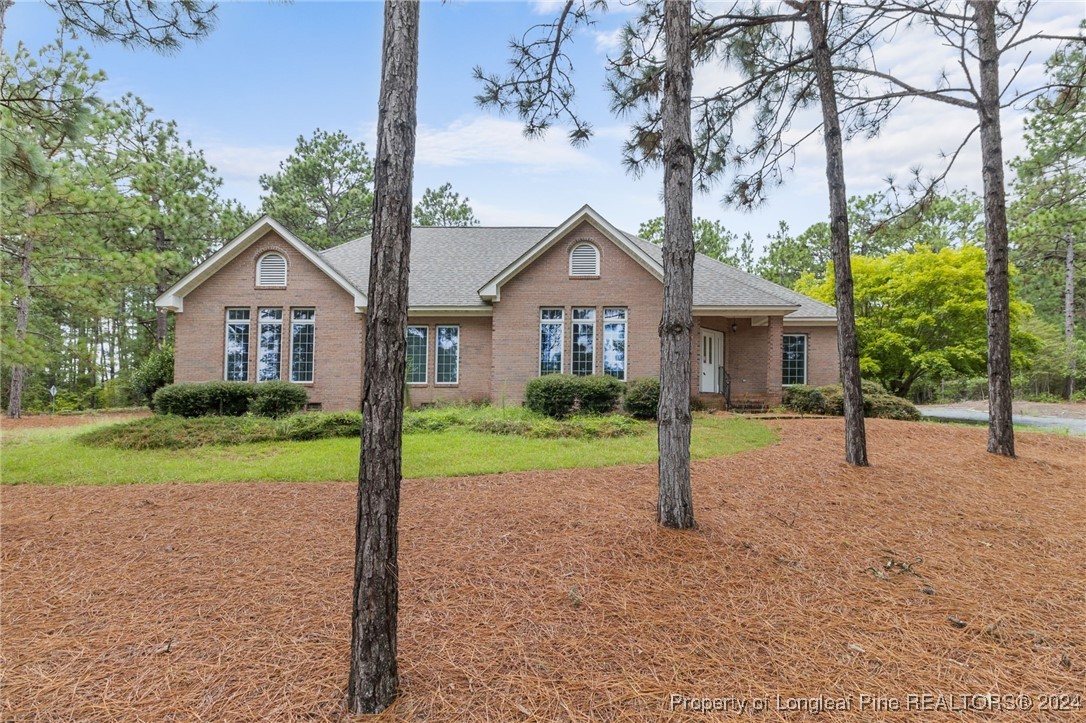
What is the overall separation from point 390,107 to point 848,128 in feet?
30.8

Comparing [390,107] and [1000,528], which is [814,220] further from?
[390,107]

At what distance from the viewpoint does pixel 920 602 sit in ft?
10.6

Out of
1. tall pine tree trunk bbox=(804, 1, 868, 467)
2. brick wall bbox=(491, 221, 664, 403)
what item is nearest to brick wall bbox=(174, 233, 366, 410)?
brick wall bbox=(491, 221, 664, 403)

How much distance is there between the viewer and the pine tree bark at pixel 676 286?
4.46 meters

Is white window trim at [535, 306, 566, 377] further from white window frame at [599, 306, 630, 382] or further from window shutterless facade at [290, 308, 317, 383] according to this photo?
window shutterless facade at [290, 308, 317, 383]

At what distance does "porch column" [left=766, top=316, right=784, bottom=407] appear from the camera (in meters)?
15.8

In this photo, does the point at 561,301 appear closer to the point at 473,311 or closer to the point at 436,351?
the point at 473,311

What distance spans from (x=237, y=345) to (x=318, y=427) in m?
6.37

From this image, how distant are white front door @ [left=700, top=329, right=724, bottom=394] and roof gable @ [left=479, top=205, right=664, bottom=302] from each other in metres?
3.29

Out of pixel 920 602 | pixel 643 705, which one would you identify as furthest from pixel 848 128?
pixel 643 705

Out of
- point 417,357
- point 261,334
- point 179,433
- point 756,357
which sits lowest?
point 179,433

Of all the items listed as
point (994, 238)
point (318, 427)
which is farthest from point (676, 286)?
point (318, 427)

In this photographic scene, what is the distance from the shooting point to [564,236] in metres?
14.7

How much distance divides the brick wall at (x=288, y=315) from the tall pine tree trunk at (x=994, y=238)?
14706mm
